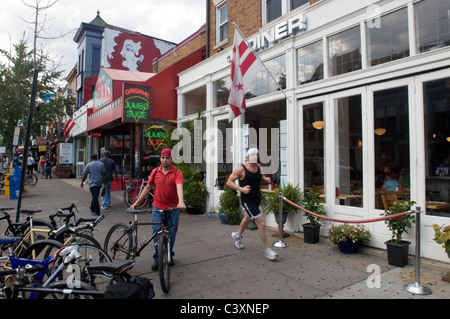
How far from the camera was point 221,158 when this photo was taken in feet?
30.9

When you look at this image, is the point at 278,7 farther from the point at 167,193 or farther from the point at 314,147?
the point at 167,193

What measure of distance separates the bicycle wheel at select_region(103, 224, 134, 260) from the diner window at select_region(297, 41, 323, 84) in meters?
4.78

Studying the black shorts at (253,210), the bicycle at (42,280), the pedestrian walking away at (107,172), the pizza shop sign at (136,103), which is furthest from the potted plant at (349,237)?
the pizza shop sign at (136,103)

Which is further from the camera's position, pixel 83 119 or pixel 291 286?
pixel 83 119

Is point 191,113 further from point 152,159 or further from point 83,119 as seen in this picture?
point 83,119

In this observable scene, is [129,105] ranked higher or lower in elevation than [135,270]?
higher

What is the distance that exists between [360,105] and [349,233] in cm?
236

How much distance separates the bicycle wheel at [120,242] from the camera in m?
4.61

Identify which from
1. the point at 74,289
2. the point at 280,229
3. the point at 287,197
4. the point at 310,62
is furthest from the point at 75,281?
the point at 310,62

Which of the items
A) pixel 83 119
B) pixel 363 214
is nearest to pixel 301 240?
pixel 363 214

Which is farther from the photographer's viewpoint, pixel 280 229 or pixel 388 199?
pixel 280 229

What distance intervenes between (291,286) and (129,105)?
26.9 ft

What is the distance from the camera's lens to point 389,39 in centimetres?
546

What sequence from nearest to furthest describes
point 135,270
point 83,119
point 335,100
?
point 135,270
point 335,100
point 83,119
